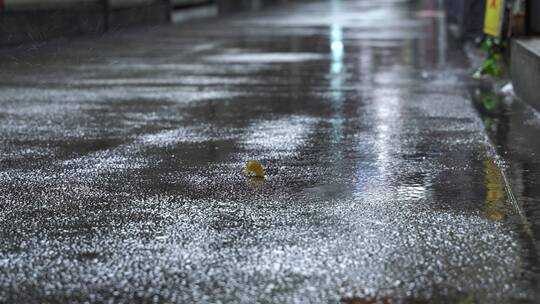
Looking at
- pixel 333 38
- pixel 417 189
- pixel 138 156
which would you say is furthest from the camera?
pixel 333 38

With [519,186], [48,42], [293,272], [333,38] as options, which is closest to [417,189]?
[519,186]

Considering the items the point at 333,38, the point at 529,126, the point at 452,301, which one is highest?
the point at 452,301

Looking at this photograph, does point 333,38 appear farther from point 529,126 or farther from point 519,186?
point 519,186

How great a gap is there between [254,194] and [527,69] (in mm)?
5673

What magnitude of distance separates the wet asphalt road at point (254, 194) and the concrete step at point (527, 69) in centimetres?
74

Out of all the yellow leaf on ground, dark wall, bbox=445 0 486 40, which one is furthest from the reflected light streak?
dark wall, bbox=445 0 486 40

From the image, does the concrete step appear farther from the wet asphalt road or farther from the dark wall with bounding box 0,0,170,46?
the dark wall with bounding box 0,0,170,46

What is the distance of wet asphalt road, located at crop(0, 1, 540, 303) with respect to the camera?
5.11 metres

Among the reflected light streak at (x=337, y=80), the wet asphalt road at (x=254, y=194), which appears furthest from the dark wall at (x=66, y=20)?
the wet asphalt road at (x=254, y=194)

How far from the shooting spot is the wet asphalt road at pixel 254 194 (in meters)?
5.11

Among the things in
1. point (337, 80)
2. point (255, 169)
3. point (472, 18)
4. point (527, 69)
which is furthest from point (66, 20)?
point (255, 169)

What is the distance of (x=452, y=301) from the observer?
4.77 meters

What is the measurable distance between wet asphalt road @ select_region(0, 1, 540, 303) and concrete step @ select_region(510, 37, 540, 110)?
2.43ft

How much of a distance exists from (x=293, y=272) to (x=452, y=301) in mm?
847
